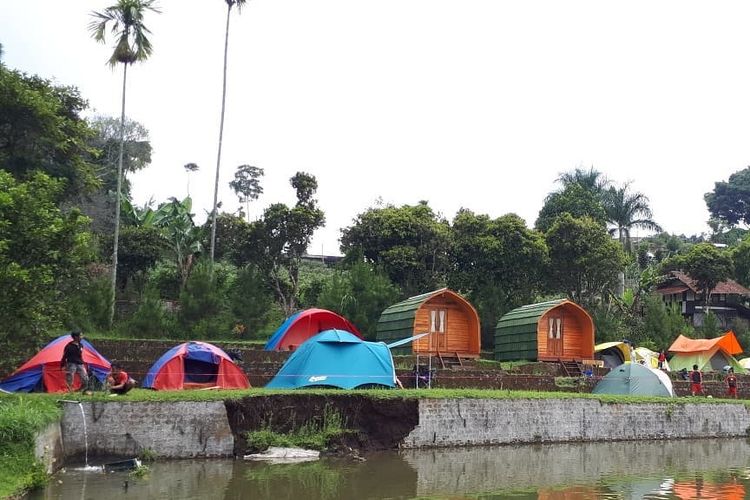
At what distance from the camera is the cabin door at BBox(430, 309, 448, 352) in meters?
25.7

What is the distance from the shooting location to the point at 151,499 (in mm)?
10586

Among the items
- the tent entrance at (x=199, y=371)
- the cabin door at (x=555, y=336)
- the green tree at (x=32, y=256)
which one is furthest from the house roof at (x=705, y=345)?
the green tree at (x=32, y=256)

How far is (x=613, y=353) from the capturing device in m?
31.0

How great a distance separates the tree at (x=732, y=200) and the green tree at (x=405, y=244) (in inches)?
2032

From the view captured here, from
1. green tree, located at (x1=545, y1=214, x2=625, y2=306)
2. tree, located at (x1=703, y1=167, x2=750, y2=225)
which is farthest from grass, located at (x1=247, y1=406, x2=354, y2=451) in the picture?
tree, located at (x1=703, y1=167, x2=750, y2=225)

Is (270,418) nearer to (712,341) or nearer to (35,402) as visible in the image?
(35,402)

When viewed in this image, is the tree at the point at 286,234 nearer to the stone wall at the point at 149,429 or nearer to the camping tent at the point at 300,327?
the camping tent at the point at 300,327

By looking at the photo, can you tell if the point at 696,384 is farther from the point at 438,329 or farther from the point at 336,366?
the point at 336,366

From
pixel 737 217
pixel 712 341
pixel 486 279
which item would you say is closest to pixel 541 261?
pixel 486 279

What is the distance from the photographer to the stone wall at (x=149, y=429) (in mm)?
13461

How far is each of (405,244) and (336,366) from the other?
14.0 meters

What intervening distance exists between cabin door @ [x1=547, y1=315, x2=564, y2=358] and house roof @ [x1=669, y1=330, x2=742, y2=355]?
6.17 meters

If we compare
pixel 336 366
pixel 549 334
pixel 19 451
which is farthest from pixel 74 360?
pixel 549 334

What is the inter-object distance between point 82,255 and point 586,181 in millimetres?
32199
